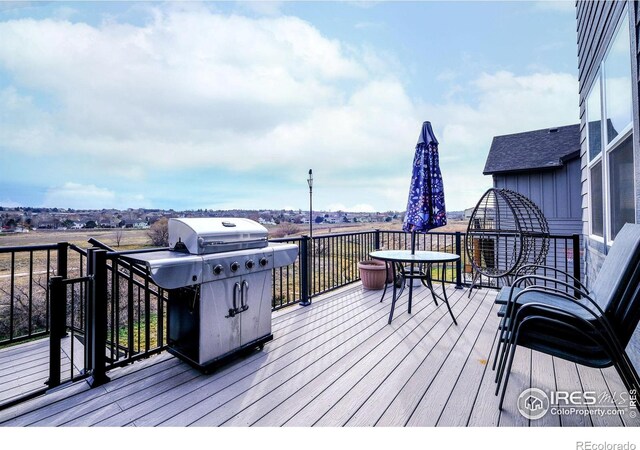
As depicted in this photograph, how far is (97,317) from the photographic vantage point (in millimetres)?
1910

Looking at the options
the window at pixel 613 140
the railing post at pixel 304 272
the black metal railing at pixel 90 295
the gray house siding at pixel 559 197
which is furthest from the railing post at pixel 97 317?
the gray house siding at pixel 559 197

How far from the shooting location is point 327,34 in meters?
3.87

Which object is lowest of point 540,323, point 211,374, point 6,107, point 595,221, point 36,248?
point 211,374

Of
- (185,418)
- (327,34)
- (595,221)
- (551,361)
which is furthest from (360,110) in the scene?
(185,418)

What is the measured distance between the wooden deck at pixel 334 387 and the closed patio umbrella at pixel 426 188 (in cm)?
135

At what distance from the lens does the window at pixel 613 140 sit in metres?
2.14

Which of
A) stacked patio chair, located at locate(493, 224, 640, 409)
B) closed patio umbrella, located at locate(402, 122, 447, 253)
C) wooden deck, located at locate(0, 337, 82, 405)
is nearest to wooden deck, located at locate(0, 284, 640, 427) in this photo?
stacked patio chair, located at locate(493, 224, 640, 409)

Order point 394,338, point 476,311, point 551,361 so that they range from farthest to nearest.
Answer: point 476,311, point 394,338, point 551,361

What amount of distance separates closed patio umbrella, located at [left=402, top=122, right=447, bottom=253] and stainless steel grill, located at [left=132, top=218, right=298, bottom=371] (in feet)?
6.60

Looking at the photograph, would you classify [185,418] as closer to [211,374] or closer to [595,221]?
[211,374]

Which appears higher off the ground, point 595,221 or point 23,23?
point 23,23

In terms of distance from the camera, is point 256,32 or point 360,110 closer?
point 256,32

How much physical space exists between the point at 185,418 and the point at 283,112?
6.67m

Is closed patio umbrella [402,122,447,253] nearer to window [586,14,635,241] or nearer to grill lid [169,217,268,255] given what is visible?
window [586,14,635,241]
